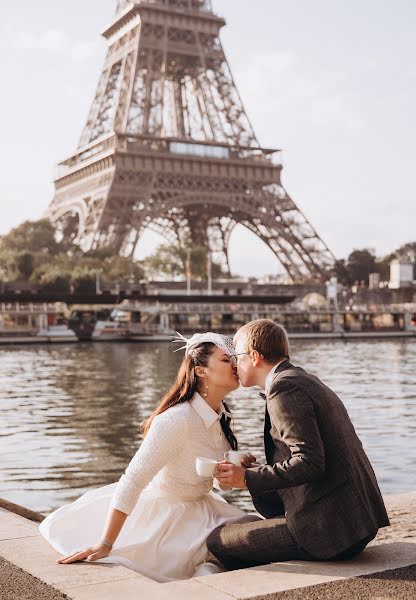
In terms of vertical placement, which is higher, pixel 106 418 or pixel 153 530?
pixel 153 530

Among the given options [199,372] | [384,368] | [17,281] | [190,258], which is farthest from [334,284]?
[199,372]

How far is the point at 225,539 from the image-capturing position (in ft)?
17.0

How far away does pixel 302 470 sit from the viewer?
4664 millimetres

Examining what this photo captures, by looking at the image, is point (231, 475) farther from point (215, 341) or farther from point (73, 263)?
point (73, 263)

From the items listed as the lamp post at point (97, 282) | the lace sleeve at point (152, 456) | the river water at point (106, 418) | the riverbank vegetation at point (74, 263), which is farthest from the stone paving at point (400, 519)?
the riverbank vegetation at point (74, 263)

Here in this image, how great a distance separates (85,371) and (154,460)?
97.3 feet

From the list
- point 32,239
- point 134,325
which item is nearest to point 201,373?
point 134,325

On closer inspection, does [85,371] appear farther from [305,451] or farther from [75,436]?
[305,451]

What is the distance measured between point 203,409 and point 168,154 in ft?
231

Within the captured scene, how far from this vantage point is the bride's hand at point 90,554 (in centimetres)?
495

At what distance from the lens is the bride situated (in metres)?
5.19

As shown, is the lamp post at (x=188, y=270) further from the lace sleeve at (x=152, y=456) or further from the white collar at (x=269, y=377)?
the white collar at (x=269, y=377)

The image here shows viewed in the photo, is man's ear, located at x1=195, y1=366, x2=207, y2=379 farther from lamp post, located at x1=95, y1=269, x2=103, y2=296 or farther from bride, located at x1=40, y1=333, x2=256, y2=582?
lamp post, located at x1=95, y1=269, x2=103, y2=296

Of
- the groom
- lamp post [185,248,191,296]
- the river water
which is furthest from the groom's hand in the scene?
lamp post [185,248,191,296]
